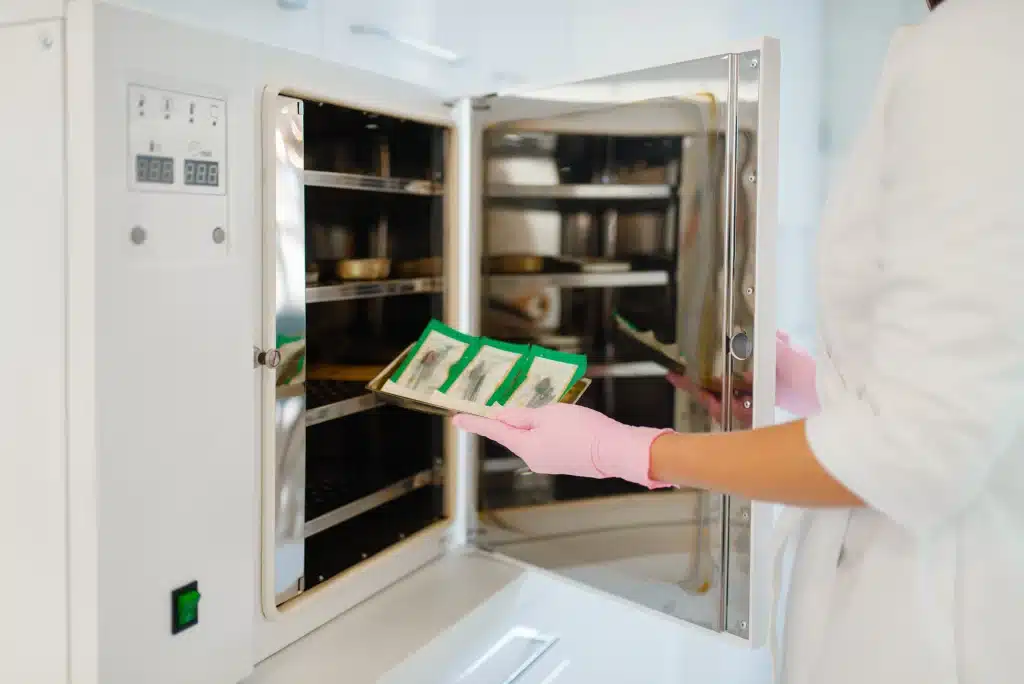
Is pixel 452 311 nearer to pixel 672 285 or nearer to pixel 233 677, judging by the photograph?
pixel 672 285

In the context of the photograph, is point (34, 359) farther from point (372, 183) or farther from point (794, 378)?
point (794, 378)

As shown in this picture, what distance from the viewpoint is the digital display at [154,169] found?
0.86m

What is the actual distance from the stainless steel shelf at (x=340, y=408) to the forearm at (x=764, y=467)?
25.8 inches

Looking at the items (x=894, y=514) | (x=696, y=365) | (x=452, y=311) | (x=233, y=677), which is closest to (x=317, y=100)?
(x=452, y=311)

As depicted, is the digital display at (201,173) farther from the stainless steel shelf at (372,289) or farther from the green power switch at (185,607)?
the green power switch at (185,607)

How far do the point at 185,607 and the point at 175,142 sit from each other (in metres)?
0.53

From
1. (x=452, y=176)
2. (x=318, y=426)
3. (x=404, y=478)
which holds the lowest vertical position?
(x=404, y=478)

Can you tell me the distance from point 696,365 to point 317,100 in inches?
25.5

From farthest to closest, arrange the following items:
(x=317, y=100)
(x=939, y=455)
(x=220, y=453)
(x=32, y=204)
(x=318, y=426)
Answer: (x=318, y=426) → (x=317, y=100) → (x=220, y=453) → (x=32, y=204) → (x=939, y=455)

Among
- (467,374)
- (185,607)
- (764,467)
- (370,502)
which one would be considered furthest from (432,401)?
(764,467)

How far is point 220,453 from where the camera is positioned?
3.28ft

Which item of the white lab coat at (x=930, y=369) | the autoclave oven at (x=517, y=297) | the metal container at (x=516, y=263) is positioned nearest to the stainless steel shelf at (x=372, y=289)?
the autoclave oven at (x=517, y=297)

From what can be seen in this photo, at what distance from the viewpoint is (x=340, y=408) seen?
4.23 ft

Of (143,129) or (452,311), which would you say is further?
(452,311)
